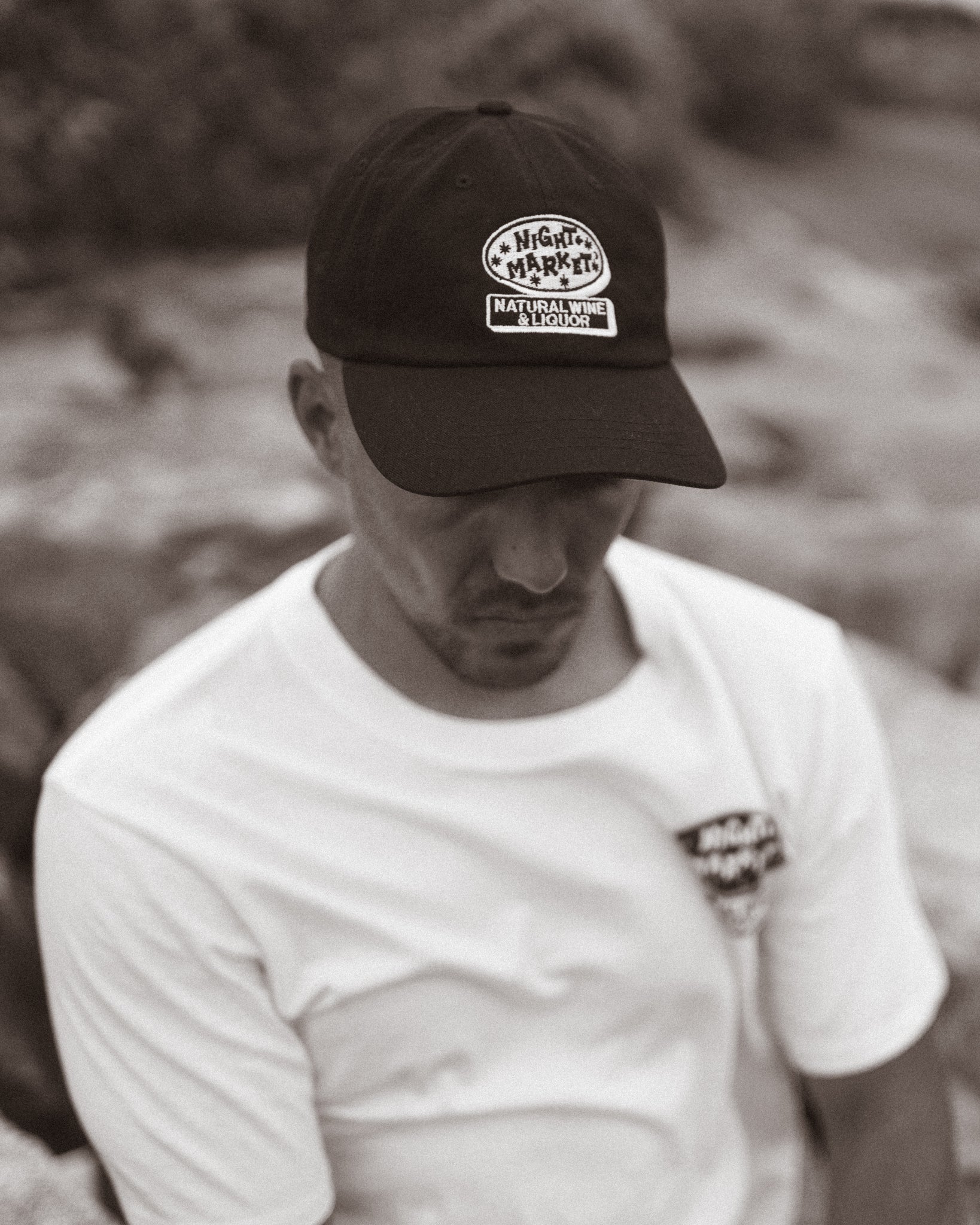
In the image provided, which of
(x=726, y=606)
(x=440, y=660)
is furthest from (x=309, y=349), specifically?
(x=440, y=660)

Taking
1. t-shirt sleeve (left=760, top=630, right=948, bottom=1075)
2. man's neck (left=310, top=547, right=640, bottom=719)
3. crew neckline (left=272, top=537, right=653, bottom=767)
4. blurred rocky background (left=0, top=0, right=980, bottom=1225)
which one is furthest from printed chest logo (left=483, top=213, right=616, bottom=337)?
blurred rocky background (left=0, top=0, right=980, bottom=1225)

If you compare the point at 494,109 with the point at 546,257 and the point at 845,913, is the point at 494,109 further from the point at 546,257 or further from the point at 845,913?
the point at 845,913

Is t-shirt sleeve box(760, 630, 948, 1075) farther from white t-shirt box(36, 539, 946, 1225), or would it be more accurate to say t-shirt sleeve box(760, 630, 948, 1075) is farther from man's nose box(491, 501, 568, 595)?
man's nose box(491, 501, 568, 595)

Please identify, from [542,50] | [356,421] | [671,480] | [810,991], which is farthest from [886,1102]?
[542,50]

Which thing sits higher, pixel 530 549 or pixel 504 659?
pixel 530 549

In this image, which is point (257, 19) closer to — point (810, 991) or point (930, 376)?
point (930, 376)

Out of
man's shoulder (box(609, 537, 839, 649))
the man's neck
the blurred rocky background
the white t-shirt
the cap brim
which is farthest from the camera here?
the blurred rocky background

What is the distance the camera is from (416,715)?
171 centimetres

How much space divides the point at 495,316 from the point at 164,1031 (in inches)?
34.0

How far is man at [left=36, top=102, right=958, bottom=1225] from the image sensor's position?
5.09 feet

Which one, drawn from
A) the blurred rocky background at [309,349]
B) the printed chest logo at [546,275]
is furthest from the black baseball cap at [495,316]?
the blurred rocky background at [309,349]

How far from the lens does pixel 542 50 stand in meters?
7.53

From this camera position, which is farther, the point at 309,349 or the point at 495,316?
the point at 309,349

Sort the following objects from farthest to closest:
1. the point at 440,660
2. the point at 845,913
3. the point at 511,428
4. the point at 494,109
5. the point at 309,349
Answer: the point at 309,349 < the point at 845,913 < the point at 440,660 < the point at 494,109 < the point at 511,428
